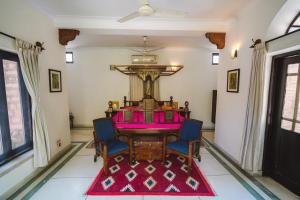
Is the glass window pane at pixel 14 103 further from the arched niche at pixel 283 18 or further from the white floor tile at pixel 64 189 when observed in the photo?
the arched niche at pixel 283 18

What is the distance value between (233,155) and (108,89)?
4346mm

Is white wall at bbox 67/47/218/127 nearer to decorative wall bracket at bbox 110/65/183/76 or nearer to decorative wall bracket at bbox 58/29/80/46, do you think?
decorative wall bracket at bbox 110/65/183/76

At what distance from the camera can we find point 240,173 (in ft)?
8.16

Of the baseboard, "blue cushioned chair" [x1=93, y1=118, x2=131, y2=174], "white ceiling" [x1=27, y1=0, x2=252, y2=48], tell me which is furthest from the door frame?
the baseboard

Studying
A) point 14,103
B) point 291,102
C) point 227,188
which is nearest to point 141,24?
point 14,103

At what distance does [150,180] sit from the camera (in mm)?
2305

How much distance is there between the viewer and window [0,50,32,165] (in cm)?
206

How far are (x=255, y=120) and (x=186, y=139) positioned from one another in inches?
49.5

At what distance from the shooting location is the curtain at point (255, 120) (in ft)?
7.29

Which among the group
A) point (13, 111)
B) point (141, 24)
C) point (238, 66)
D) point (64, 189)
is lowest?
point (64, 189)

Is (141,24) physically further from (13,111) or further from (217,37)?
(13,111)

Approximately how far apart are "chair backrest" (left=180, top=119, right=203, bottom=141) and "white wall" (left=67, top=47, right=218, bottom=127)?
2401mm

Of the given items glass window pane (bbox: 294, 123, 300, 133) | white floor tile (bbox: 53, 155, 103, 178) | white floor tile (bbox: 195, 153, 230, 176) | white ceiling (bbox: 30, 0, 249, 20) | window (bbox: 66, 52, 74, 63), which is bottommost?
white floor tile (bbox: 53, 155, 103, 178)

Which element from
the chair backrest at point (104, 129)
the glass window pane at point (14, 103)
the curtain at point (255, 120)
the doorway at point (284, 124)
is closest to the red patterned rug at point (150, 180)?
the chair backrest at point (104, 129)
